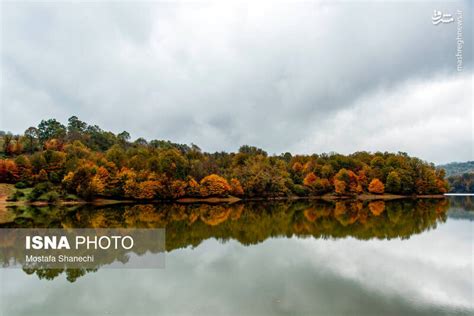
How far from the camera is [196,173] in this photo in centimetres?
7519

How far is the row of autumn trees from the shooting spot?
66.3 meters

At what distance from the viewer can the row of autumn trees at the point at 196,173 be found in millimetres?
66312

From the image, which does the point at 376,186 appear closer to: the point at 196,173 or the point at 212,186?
the point at 212,186

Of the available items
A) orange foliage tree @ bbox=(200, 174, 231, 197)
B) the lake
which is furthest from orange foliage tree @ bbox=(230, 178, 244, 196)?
the lake

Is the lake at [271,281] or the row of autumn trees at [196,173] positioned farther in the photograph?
the row of autumn trees at [196,173]

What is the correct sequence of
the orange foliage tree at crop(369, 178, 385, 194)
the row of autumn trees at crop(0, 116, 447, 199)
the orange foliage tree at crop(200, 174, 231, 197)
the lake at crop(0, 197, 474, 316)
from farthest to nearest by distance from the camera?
the orange foliage tree at crop(369, 178, 385, 194), the orange foliage tree at crop(200, 174, 231, 197), the row of autumn trees at crop(0, 116, 447, 199), the lake at crop(0, 197, 474, 316)

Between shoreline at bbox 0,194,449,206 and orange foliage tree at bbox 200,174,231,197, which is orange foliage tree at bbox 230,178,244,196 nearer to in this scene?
shoreline at bbox 0,194,449,206

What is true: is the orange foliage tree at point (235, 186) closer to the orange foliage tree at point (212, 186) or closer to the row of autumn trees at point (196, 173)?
the row of autumn trees at point (196, 173)

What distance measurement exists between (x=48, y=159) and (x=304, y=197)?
57.3 meters

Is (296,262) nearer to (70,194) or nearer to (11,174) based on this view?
(70,194)

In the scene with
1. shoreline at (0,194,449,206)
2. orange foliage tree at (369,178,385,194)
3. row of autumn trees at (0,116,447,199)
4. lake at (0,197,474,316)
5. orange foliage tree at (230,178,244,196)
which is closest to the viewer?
lake at (0,197,474,316)

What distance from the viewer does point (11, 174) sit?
65.3m

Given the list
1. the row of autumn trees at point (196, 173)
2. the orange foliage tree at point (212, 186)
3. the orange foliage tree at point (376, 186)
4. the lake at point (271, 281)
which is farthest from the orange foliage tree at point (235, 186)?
the lake at point (271, 281)

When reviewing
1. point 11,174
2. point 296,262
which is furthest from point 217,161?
point 296,262
